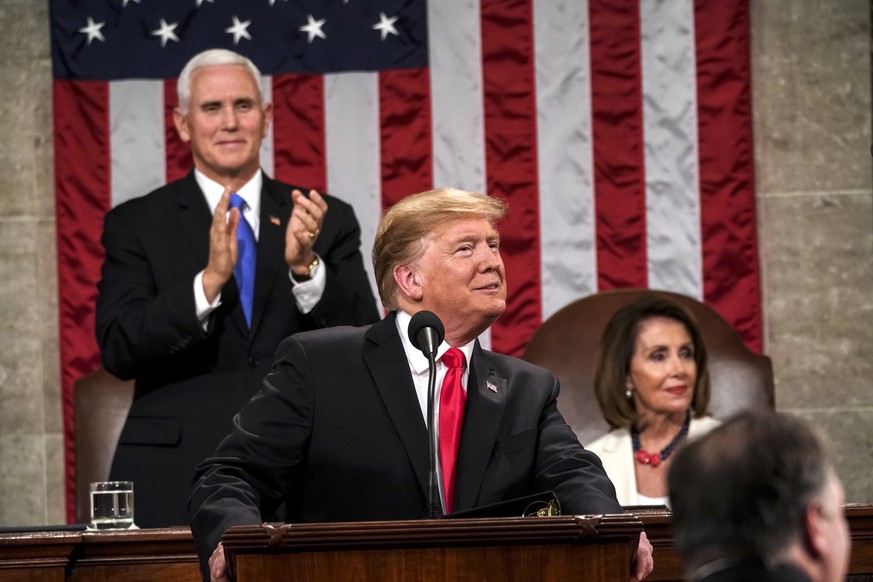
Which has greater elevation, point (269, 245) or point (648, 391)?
point (269, 245)

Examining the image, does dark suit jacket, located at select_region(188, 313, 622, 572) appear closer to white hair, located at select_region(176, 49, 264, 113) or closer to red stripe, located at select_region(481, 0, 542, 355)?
white hair, located at select_region(176, 49, 264, 113)

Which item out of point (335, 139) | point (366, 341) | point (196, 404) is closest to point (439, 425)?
point (366, 341)

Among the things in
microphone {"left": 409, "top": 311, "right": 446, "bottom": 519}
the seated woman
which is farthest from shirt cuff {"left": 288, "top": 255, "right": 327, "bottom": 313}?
microphone {"left": 409, "top": 311, "right": 446, "bottom": 519}

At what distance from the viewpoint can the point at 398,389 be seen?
3.02 m

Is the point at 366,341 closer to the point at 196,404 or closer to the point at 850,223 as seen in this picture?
the point at 196,404

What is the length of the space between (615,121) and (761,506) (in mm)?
4380

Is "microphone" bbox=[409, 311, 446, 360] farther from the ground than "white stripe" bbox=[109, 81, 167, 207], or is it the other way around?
"white stripe" bbox=[109, 81, 167, 207]

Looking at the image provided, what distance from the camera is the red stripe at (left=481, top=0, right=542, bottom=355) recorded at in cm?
566

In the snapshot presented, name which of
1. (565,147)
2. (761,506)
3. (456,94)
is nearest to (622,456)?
(565,147)

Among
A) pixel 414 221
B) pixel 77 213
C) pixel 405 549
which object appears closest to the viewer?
pixel 405 549

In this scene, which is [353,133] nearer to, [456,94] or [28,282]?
[456,94]

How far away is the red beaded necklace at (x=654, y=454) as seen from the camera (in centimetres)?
468

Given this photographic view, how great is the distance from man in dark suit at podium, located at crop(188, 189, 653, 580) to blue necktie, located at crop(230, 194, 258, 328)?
122cm

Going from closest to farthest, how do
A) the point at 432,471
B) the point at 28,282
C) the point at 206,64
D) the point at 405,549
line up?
the point at 405,549 → the point at 432,471 → the point at 206,64 → the point at 28,282
